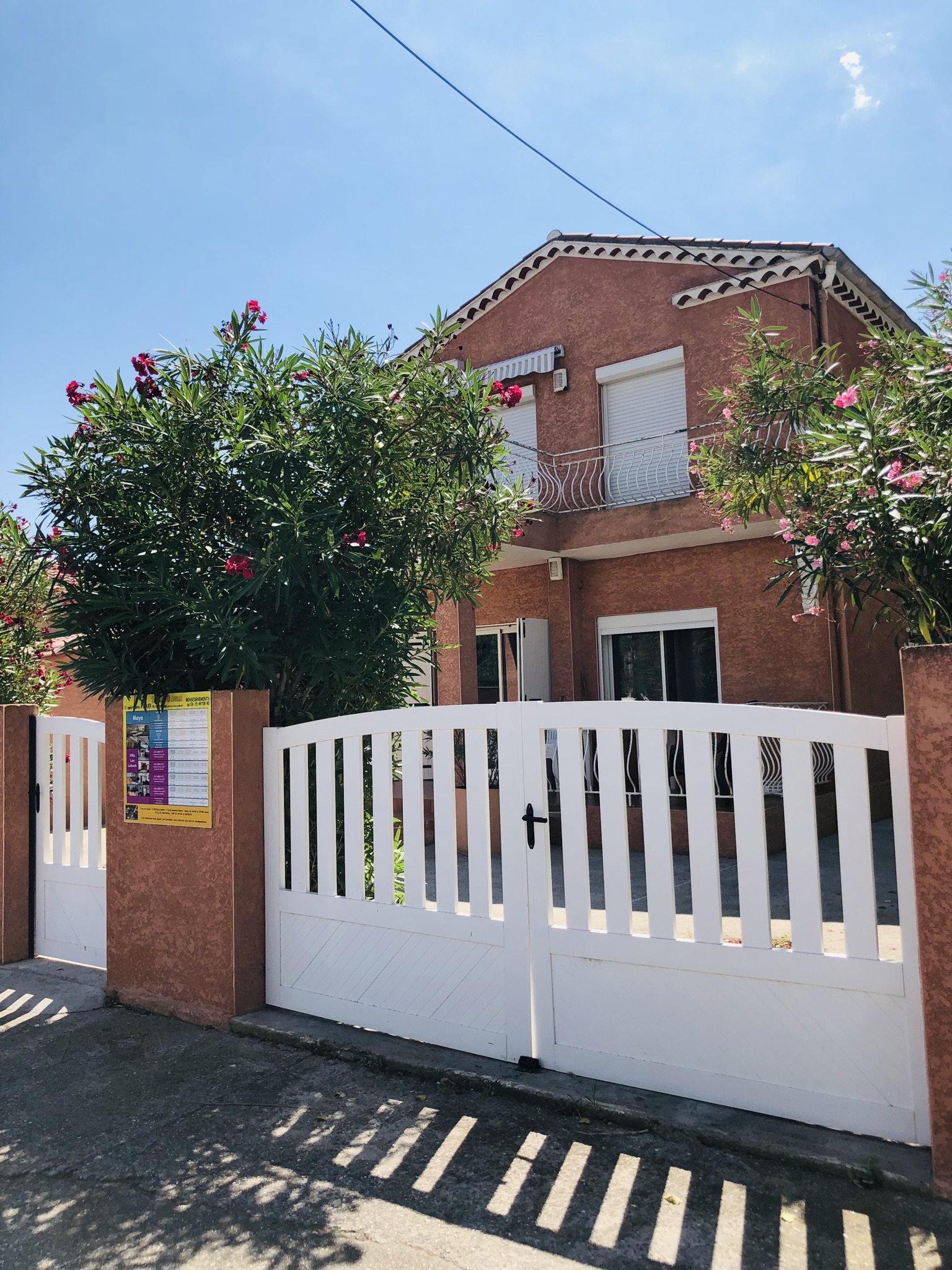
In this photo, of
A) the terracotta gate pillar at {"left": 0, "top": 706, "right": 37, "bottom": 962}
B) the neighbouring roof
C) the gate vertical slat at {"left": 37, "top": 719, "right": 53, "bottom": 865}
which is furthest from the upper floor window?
the terracotta gate pillar at {"left": 0, "top": 706, "right": 37, "bottom": 962}

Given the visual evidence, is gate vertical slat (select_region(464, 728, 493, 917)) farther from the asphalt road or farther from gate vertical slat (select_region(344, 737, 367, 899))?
the asphalt road

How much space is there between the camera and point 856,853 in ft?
10.9

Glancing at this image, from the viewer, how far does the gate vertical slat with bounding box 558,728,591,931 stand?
12.8ft

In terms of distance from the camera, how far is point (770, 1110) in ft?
11.1

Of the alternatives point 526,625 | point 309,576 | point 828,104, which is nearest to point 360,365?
point 309,576

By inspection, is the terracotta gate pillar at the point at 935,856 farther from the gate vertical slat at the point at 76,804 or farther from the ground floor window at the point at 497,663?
the ground floor window at the point at 497,663

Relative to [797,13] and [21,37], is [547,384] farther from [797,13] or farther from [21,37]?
[21,37]

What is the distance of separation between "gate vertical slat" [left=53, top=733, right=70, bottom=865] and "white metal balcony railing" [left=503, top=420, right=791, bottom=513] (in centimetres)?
690

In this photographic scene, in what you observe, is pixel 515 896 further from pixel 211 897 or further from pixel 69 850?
pixel 69 850

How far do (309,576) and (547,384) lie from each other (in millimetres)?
8993

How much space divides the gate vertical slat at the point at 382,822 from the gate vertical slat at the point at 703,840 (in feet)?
5.18

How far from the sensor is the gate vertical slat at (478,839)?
411 cm

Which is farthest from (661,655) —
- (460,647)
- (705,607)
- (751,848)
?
(751,848)

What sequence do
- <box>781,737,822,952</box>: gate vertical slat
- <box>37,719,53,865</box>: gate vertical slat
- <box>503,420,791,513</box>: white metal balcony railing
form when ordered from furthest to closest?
<box>503,420,791,513</box>: white metal balcony railing
<box>37,719,53,865</box>: gate vertical slat
<box>781,737,822,952</box>: gate vertical slat
